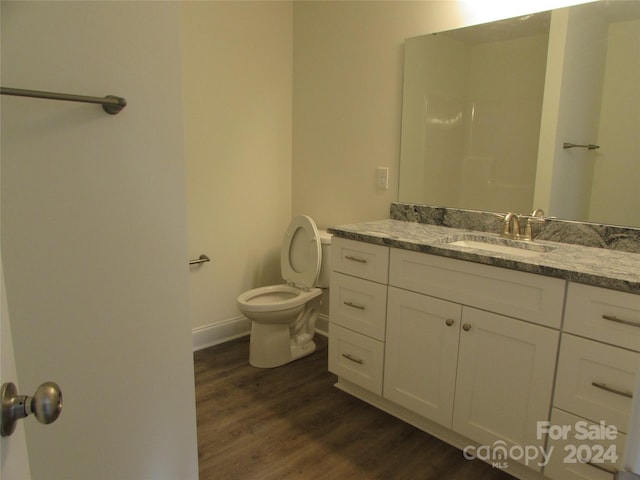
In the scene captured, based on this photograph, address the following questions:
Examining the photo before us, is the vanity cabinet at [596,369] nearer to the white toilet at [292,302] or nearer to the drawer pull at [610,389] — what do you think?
the drawer pull at [610,389]

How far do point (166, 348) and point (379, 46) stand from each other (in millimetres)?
2028

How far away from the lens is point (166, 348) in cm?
130

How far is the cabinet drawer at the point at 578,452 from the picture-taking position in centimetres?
136

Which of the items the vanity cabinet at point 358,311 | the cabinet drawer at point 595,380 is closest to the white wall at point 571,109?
the cabinet drawer at point 595,380

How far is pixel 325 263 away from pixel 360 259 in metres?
0.60

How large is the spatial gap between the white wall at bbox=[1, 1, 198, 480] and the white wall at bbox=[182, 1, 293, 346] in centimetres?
140

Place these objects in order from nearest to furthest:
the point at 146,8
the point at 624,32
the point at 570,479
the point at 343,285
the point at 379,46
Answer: the point at 146,8, the point at 570,479, the point at 624,32, the point at 343,285, the point at 379,46

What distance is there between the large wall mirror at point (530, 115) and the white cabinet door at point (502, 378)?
2.13ft

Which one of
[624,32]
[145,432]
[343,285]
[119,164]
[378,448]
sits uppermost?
[624,32]

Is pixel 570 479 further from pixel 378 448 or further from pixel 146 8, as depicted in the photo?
pixel 146 8

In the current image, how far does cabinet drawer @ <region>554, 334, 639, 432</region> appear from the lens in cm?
131

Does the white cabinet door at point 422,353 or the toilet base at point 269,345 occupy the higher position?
the white cabinet door at point 422,353

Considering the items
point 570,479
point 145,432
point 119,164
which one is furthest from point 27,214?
point 570,479

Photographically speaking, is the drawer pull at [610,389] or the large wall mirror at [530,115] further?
the large wall mirror at [530,115]
